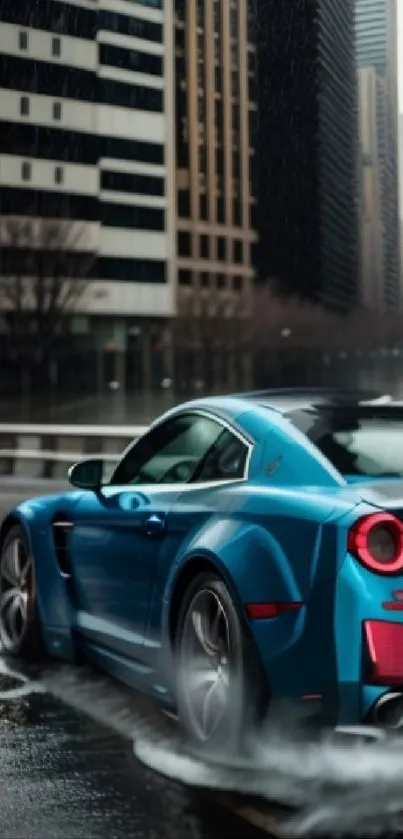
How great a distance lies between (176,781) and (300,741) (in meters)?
0.54

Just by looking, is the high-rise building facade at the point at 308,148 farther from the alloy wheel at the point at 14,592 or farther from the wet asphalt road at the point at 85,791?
the wet asphalt road at the point at 85,791

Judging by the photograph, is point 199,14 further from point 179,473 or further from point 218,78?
point 179,473

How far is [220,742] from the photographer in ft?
15.0

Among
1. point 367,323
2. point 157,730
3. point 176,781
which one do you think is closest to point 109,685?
point 157,730

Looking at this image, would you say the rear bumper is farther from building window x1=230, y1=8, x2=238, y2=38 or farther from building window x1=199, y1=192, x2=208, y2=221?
building window x1=230, y1=8, x2=238, y2=38

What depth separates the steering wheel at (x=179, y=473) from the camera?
17.6 feet

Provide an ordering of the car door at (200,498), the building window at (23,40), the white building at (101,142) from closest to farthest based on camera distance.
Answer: the car door at (200,498), the white building at (101,142), the building window at (23,40)

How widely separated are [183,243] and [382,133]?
35.8 m

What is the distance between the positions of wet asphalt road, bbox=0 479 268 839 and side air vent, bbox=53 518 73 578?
0.75 meters

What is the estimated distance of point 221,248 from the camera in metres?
101

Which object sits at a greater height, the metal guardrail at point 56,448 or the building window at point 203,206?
the building window at point 203,206

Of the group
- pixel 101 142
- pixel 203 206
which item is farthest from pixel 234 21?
pixel 203 206

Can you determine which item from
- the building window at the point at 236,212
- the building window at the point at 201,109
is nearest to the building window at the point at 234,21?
the building window at the point at 201,109

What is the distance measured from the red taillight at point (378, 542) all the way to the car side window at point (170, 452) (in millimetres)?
1152
